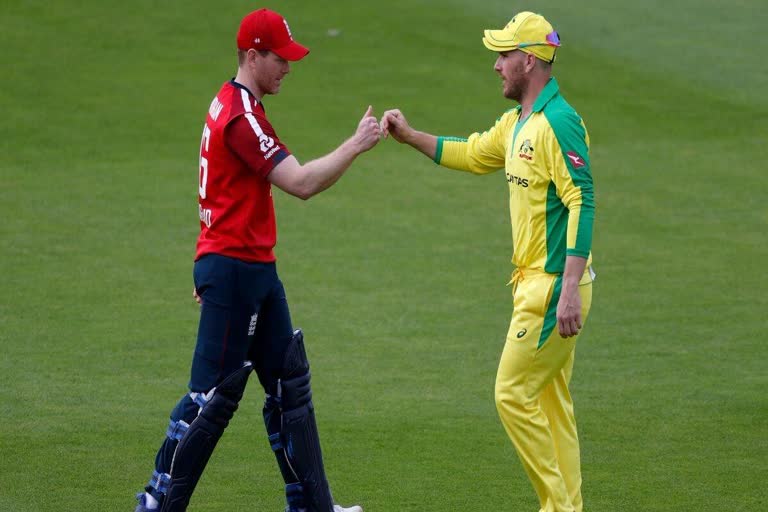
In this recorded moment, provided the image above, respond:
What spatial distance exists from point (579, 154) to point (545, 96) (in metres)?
0.38

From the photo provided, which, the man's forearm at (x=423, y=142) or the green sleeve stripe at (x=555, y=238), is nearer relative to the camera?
the green sleeve stripe at (x=555, y=238)

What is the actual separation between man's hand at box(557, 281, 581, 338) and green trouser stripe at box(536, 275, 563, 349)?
192 mm

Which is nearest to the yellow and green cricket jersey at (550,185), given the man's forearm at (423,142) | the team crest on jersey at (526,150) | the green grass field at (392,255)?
the team crest on jersey at (526,150)

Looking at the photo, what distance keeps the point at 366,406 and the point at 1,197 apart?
618 cm

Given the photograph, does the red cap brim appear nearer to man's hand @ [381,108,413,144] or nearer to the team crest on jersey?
man's hand @ [381,108,413,144]

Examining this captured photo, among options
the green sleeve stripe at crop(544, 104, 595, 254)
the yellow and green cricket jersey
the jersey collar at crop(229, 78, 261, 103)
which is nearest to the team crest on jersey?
the yellow and green cricket jersey

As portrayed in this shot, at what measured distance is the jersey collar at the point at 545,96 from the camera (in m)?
6.05

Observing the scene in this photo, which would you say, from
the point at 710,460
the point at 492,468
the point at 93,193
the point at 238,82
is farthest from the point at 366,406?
the point at 93,193

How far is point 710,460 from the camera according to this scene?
7.09 metres

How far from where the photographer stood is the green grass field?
711cm

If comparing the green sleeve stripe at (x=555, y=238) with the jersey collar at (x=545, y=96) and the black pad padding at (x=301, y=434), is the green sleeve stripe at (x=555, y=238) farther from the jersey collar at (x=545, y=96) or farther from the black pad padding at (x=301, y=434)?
the black pad padding at (x=301, y=434)

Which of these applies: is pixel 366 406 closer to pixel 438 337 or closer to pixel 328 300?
pixel 438 337

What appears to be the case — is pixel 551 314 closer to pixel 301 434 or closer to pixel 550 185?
pixel 550 185

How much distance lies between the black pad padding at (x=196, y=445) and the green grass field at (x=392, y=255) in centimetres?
52
